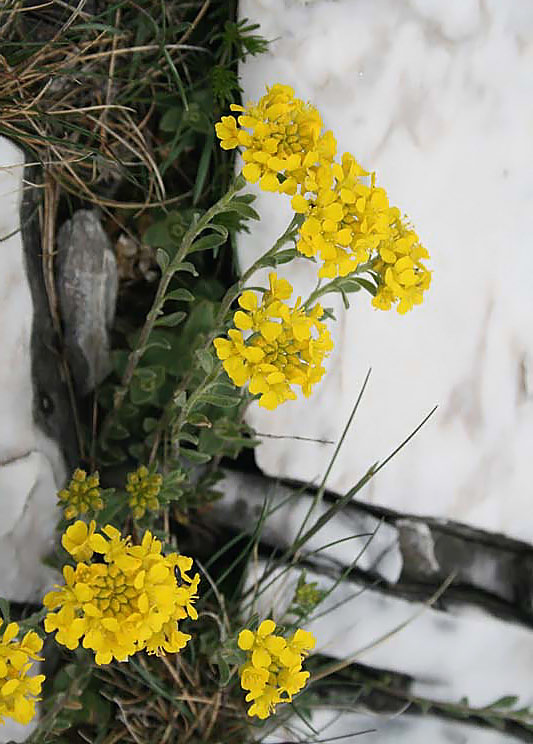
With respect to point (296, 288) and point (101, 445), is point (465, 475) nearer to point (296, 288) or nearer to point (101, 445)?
point (296, 288)

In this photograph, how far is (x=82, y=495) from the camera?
1211 millimetres

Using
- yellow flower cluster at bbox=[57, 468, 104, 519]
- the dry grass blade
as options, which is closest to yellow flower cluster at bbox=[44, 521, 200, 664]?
yellow flower cluster at bbox=[57, 468, 104, 519]

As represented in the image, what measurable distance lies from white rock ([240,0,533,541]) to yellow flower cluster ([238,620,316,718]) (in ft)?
1.73

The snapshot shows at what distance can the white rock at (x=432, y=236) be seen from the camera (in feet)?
4.91

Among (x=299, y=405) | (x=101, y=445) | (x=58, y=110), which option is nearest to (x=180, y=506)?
(x=101, y=445)

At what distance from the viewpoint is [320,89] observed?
1495mm

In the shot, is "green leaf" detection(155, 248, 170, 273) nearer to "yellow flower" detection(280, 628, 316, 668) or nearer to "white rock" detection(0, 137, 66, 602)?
"white rock" detection(0, 137, 66, 602)

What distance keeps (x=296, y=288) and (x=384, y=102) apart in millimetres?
407

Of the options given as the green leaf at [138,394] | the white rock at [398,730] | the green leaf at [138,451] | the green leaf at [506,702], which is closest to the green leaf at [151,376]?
the green leaf at [138,394]

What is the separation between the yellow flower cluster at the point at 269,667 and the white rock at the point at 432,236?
0.53 metres

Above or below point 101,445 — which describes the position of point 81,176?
above

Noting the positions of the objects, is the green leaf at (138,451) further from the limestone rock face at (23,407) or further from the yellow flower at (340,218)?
the yellow flower at (340,218)

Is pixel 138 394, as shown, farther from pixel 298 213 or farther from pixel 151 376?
pixel 298 213

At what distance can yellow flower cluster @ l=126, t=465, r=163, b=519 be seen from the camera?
1.25 meters
